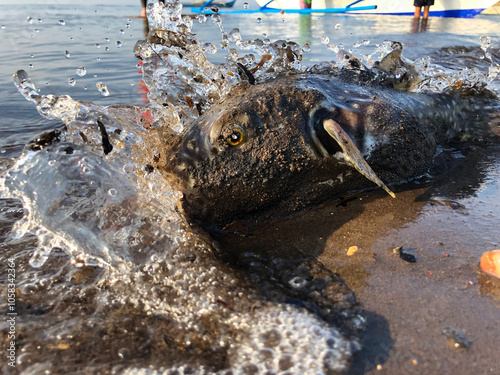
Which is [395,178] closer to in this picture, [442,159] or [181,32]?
[442,159]

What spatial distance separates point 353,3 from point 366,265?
19181 millimetres

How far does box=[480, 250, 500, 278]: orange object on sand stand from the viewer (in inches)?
67.9

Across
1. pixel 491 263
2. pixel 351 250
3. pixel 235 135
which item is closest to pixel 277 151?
pixel 235 135

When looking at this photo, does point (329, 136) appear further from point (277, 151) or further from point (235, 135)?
point (235, 135)

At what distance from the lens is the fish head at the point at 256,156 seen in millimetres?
2184

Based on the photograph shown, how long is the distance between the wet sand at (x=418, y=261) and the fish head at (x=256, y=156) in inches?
6.6

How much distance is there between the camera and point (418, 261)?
1887 millimetres

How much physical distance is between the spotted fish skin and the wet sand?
5.5 inches

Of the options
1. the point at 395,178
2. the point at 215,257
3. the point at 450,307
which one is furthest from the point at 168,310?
the point at 395,178

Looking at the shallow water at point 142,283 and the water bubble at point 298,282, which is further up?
the shallow water at point 142,283

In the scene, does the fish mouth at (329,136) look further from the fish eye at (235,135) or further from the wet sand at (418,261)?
the fish eye at (235,135)

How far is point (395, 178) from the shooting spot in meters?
2.57

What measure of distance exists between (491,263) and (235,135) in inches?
53.1

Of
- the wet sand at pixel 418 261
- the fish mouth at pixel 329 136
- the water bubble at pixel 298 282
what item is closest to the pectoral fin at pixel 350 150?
the fish mouth at pixel 329 136
